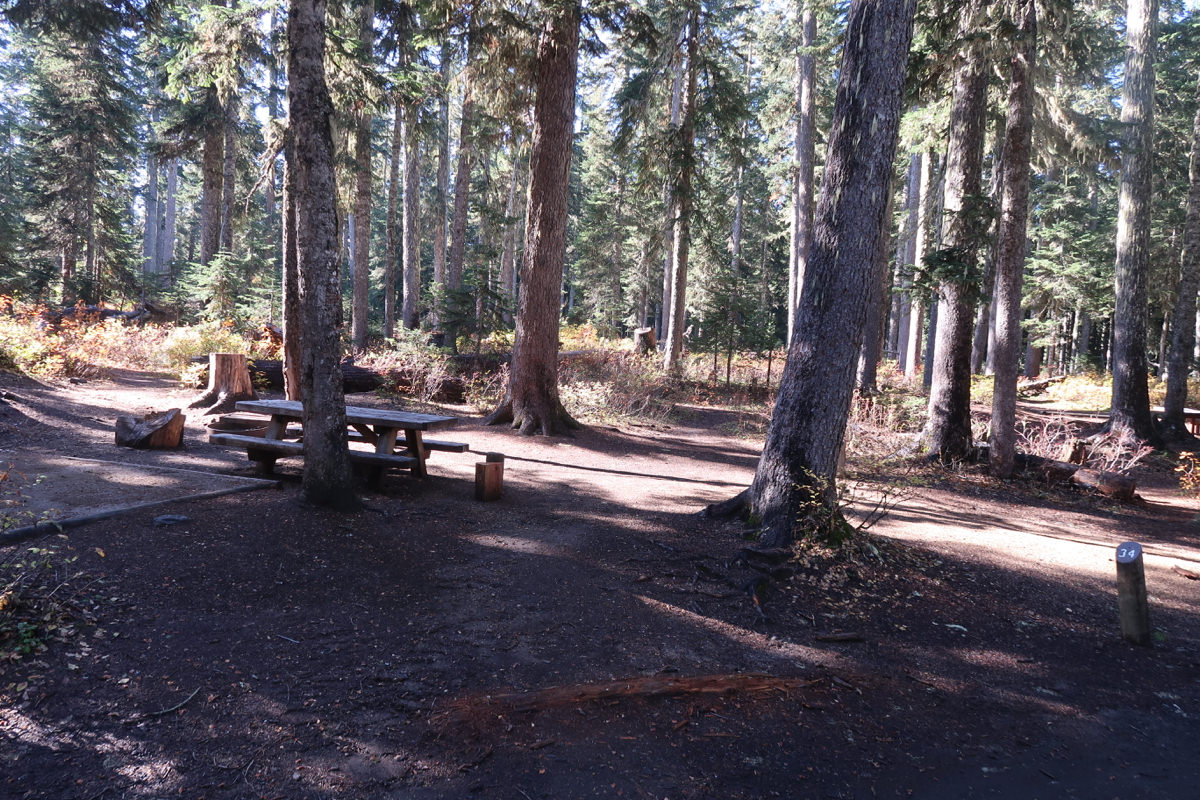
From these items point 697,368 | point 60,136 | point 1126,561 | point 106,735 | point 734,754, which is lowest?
point 734,754

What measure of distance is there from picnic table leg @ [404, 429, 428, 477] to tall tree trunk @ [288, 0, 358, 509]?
1.45m

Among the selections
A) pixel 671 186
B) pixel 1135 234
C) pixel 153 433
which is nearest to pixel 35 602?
pixel 153 433

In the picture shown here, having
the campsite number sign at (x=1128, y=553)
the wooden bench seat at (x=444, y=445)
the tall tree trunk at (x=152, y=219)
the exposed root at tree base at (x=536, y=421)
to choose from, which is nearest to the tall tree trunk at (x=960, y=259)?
the campsite number sign at (x=1128, y=553)

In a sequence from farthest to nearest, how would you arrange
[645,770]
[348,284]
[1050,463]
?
[348,284] < [1050,463] < [645,770]

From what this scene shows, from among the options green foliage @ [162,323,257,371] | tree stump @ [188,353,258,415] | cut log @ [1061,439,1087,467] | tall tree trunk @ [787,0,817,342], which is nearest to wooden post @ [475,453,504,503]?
tree stump @ [188,353,258,415]

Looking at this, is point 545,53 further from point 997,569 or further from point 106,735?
point 106,735

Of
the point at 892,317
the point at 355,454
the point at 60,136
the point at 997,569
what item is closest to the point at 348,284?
the point at 60,136

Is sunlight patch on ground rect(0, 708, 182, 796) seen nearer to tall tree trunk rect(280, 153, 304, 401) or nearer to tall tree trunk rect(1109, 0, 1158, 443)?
tall tree trunk rect(280, 153, 304, 401)

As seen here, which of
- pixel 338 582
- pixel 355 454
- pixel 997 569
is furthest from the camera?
pixel 355 454

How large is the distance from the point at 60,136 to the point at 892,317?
129ft

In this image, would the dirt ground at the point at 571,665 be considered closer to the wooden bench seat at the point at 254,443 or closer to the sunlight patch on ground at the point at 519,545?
the sunlight patch on ground at the point at 519,545

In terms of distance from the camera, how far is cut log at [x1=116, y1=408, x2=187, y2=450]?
802cm

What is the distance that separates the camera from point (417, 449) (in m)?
7.43

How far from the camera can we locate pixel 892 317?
37.0 m
